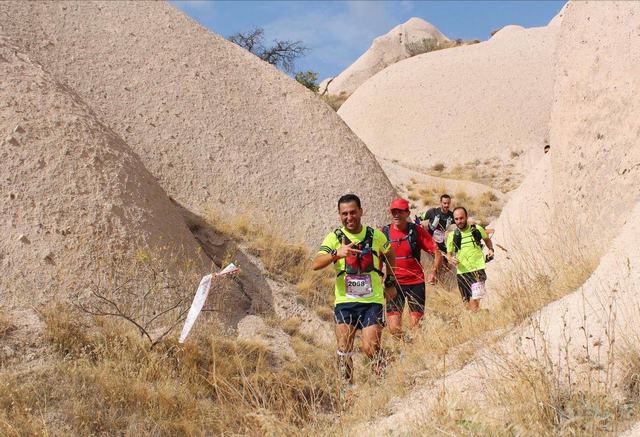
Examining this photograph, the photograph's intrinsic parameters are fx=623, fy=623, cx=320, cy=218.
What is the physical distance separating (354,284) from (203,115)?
21.0ft

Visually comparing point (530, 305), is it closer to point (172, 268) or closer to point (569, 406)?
point (569, 406)

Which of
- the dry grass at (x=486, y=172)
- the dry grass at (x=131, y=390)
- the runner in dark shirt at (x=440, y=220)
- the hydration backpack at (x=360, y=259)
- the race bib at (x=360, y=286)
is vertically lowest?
the dry grass at (x=131, y=390)

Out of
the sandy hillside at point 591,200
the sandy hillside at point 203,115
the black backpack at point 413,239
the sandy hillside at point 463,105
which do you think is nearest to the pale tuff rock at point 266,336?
the black backpack at point 413,239

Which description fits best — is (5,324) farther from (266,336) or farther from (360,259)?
(360,259)

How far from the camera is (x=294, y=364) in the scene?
610 cm

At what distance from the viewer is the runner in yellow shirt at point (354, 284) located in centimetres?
467

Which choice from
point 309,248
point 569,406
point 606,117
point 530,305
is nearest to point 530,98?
point 309,248

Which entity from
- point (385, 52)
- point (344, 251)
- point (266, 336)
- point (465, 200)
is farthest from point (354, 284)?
point (385, 52)

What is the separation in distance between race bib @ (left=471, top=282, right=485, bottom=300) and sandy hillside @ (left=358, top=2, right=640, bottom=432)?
0.59 meters

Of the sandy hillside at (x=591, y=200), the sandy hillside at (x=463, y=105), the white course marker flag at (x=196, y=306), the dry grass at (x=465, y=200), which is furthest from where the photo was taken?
the sandy hillside at (x=463, y=105)

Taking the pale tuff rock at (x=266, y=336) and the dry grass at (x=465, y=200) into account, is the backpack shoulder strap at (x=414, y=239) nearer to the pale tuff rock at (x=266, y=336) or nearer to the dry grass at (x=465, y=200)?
the pale tuff rock at (x=266, y=336)

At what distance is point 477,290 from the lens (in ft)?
19.6

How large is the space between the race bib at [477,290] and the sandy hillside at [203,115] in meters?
3.74

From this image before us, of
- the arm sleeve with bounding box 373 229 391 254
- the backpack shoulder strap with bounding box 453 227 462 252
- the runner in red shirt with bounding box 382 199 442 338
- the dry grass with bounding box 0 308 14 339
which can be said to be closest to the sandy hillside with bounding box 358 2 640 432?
the backpack shoulder strap with bounding box 453 227 462 252
